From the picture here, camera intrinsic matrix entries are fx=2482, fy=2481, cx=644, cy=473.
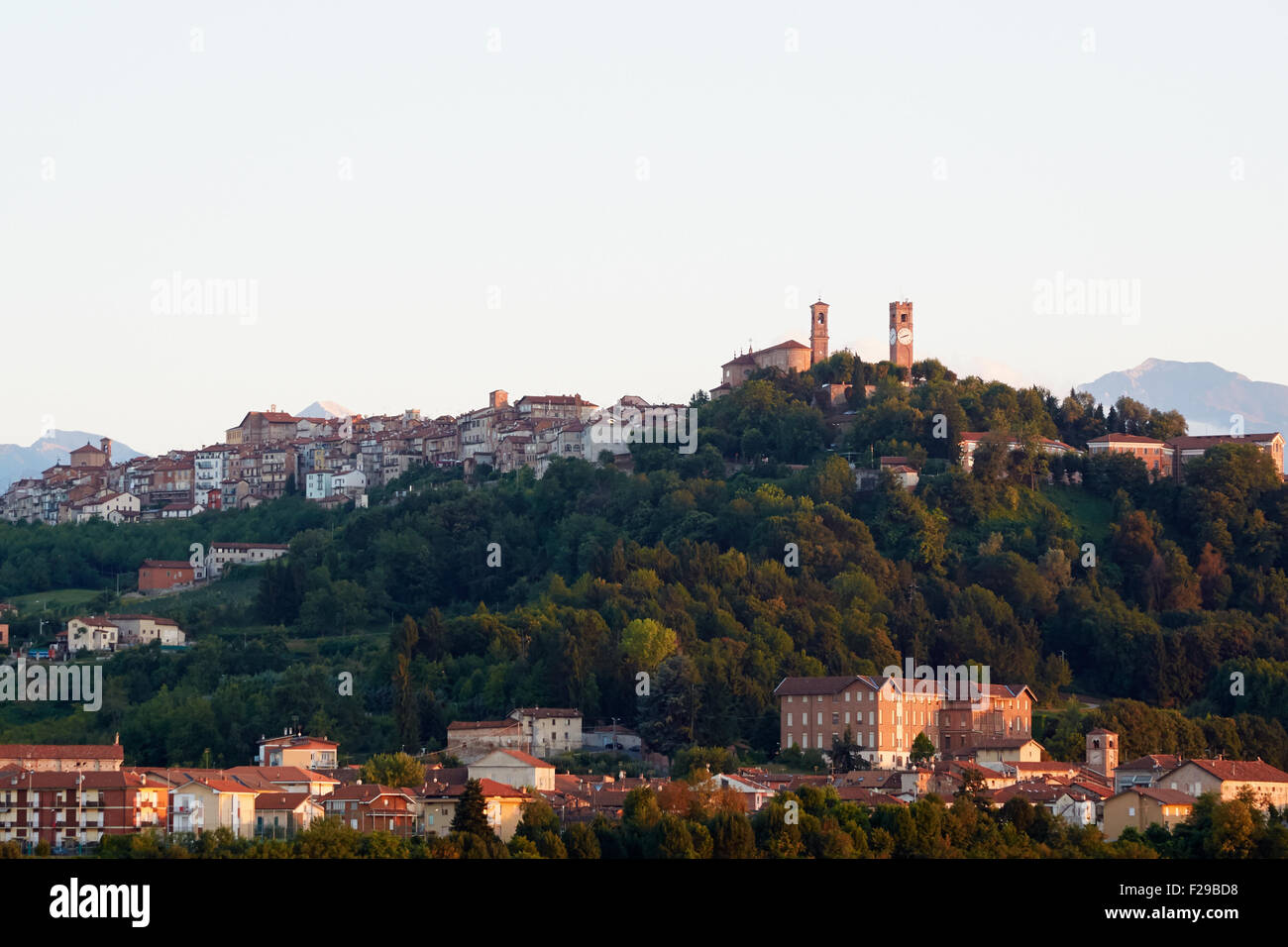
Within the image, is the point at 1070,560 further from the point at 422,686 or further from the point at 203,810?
the point at 203,810

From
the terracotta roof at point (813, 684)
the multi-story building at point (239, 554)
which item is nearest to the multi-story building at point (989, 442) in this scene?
the terracotta roof at point (813, 684)

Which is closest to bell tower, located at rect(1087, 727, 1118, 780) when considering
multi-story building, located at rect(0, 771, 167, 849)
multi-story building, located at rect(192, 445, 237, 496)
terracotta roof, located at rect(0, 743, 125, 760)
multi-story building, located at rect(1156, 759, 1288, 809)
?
multi-story building, located at rect(1156, 759, 1288, 809)

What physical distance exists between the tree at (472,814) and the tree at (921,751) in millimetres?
17058

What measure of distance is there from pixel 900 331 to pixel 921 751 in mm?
48898

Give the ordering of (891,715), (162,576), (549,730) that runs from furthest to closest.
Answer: (162,576) → (549,730) → (891,715)

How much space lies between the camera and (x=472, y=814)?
195ft

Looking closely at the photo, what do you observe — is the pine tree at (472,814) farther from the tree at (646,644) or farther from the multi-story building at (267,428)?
the multi-story building at (267,428)

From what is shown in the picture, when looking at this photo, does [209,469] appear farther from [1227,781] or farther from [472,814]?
[1227,781]

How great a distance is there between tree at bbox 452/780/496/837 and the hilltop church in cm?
5777

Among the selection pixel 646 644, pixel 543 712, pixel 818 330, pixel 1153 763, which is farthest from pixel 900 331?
pixel 1153 763

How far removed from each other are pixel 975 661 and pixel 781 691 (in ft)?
32.2

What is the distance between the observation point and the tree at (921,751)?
240 feet

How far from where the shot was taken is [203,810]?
63531 millimetres
